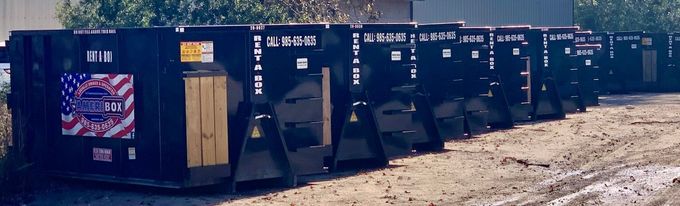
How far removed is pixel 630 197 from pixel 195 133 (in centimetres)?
526

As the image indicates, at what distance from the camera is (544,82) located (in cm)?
2588

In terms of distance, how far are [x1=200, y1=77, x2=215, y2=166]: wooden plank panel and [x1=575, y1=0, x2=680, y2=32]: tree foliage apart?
41.3 m

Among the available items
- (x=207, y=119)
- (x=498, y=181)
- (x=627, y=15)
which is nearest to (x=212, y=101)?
(x=207, y=119)

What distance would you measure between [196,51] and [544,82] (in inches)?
538

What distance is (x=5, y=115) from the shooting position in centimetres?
1642

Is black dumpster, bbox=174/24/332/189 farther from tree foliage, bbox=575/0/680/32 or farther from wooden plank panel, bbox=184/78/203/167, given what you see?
tree foliage, bbox=575/0/680/32

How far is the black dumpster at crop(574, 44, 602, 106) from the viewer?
27984mm

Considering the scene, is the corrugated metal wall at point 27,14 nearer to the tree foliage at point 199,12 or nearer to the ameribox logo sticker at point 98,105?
the tree foliage at point 199,12

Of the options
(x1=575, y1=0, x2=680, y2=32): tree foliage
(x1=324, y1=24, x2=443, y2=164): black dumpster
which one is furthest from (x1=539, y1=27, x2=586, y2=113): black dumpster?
(x1=575, y1=0, x2=680, y2=32): tree foliage

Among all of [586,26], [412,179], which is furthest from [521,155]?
[586,26]

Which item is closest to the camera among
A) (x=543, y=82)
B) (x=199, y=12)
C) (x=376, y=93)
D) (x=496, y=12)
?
(x=376, y=93)

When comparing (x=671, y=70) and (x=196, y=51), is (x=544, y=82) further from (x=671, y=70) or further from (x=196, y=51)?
(x=671, y=70)

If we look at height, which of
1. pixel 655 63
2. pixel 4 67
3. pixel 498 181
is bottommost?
pixel 498 181

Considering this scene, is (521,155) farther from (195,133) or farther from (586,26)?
(586,26)
